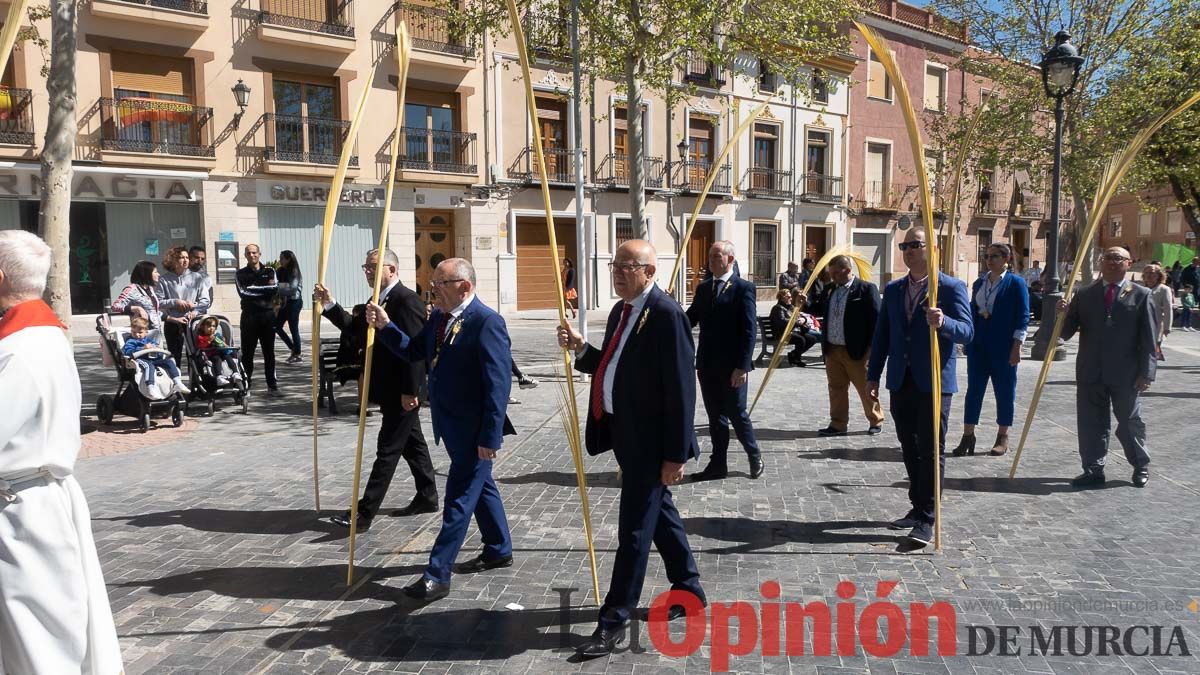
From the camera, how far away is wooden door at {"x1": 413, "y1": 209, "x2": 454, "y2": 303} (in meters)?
23.6

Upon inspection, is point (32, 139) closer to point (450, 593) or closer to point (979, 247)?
point (450, 593)

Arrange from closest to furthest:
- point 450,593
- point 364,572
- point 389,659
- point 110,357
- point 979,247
Result: 1. point 389,659
2. point 450,593
3. point 364,572
4. point 110,357
5. point 979,247

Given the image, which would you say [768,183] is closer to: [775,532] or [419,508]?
[775,532]

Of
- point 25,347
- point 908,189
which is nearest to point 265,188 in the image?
point 25,347

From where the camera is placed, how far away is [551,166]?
2550 centimetres

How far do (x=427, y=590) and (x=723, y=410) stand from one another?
3116 millimetres

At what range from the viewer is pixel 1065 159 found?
18609mm

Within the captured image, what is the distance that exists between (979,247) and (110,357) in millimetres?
36968

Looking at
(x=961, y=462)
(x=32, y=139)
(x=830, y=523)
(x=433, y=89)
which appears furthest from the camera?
(x=433, y=89)

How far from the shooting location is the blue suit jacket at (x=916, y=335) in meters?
5.07

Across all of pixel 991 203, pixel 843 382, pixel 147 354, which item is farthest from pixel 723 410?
pixel 991 203

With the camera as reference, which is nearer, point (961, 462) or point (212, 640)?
point (212, 640)

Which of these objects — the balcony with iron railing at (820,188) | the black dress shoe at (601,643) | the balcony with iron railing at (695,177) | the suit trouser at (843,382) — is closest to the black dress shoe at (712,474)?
the suit trouser at (843,382)

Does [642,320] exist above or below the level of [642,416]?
above
